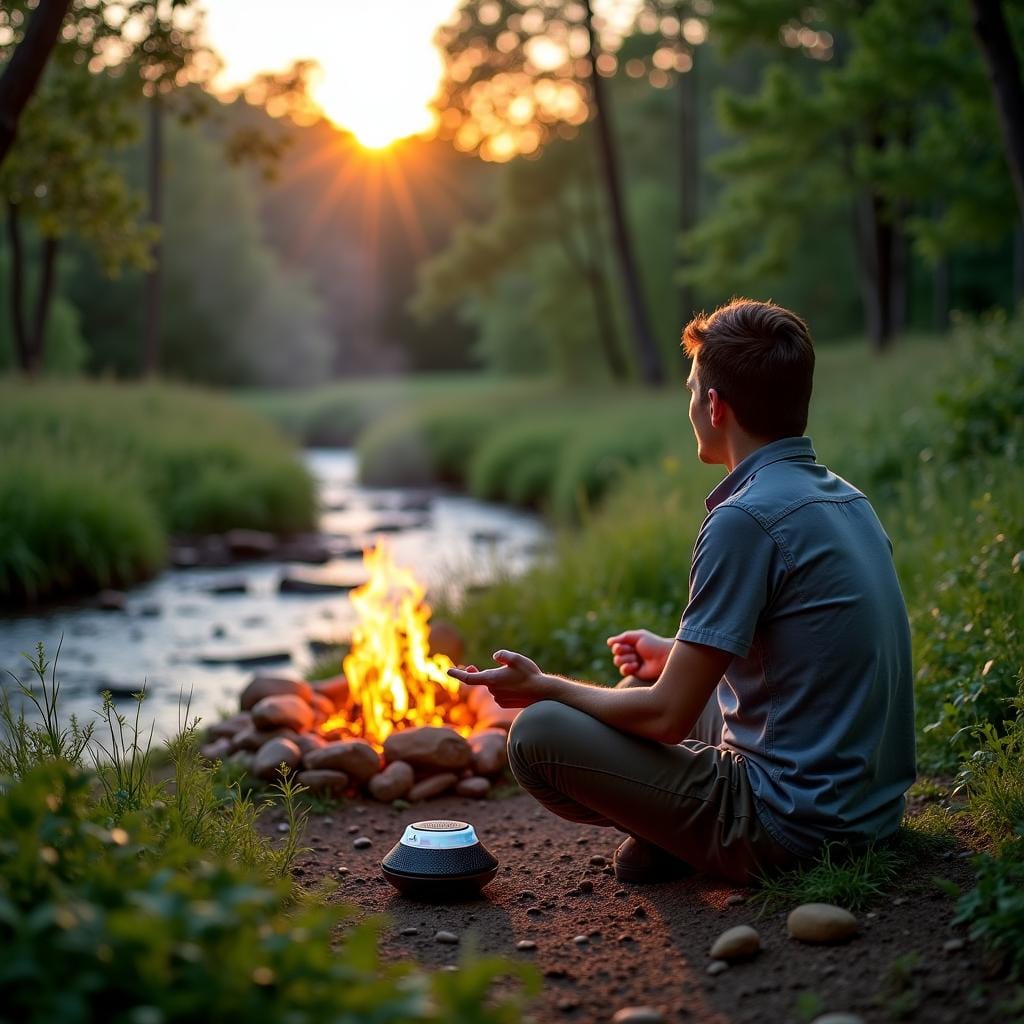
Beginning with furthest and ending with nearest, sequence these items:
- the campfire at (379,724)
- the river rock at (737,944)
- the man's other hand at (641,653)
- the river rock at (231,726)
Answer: the river rock at (231,726), the campfire at (379,724), the man's other hand at (641,653), the river rock at (737,944)

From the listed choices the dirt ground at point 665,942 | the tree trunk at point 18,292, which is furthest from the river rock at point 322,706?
the tree trunk at point 18,292

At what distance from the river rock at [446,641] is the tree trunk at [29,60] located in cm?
318

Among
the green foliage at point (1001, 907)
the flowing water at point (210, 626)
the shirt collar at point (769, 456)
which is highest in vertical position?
the shirt collar at point (769, 456)

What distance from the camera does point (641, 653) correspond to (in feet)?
13.3

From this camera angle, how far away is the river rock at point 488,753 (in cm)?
531

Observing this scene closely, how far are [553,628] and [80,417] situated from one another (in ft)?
32.3

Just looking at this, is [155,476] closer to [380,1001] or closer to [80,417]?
[80,417]

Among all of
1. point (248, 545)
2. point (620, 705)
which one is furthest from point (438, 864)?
point (248, 545)

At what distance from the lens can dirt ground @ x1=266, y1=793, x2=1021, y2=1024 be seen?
9.15 feet

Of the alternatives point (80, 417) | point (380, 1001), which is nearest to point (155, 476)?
point (80, 417)

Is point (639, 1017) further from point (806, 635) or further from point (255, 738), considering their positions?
point (255, 738)

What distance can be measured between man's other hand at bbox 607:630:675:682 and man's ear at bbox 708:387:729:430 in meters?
0.92

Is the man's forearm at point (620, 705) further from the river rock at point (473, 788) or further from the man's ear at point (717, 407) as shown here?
the river rock at point (473, 788)

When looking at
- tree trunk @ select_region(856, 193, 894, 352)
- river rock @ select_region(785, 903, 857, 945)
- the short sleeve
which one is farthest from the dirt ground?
tree trunk @ select_region(856, 193, 894, 352)
